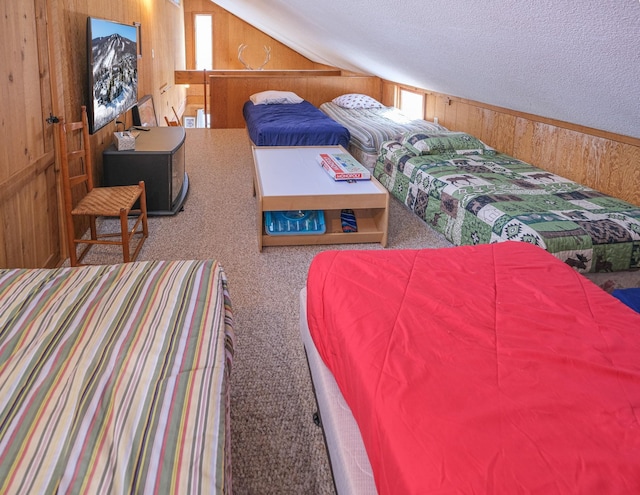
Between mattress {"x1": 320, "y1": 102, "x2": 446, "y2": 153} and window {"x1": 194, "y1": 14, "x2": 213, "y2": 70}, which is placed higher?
window {"x1": 194, "y1": 14, "x2": 213, "y2": 70}

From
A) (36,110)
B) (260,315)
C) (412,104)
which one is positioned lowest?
(260,315)

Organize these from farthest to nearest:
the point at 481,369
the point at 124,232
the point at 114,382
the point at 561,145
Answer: the point at 561,145 → the point at 124,232 → the point at 481,369 → the point at 114,382

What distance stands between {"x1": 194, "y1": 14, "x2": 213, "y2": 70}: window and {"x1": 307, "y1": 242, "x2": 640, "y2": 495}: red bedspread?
922 cm

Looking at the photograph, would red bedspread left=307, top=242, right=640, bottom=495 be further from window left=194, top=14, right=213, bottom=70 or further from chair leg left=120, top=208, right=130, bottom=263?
window left=194, top=14, right=213, bottom=70

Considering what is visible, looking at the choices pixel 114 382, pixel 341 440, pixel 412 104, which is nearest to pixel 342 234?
pixel 341 440

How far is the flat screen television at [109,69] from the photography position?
3357mm

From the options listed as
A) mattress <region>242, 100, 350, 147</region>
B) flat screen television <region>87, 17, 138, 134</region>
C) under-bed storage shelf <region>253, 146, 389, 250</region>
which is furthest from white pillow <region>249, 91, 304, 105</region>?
under-bed storage shelf <region>253, 146, 389, 250</region>

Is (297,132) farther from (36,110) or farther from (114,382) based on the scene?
(114,382)

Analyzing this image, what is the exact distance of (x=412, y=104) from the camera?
20.1 ft

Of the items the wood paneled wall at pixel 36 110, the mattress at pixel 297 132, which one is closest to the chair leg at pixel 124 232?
the wood paneled wall at pixel 36 110

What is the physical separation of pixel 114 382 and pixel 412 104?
542 cm

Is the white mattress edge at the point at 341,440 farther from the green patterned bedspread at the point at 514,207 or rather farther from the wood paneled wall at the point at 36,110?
the wood paneled wall at the point at 36,110

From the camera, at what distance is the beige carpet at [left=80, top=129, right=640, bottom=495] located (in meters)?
1.70

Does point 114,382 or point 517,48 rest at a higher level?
point 517,48
